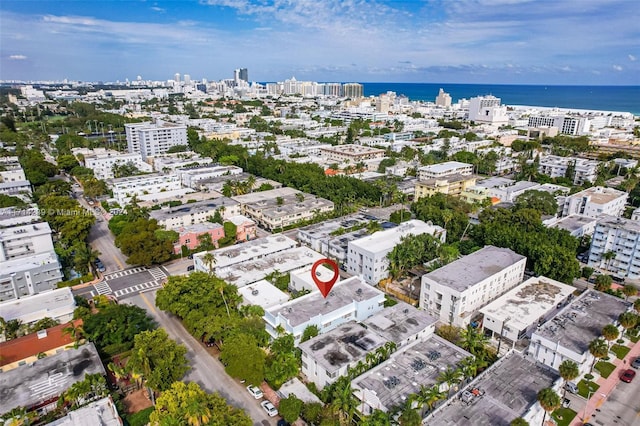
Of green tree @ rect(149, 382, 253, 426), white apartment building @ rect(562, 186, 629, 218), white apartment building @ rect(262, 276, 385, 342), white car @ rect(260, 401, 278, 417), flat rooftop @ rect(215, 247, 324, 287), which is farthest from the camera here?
white apartment building @ rect(562, 186, 629, 218)

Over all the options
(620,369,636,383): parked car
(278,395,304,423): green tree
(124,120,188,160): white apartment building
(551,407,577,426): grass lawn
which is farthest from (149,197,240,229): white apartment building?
(124,120,188,160): white apartment building

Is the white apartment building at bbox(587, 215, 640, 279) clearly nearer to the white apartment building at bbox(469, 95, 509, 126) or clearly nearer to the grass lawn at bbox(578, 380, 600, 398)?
the grass lawn at bbox(578, 380, 600, 398)

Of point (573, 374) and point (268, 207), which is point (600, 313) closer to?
point (573, 374)

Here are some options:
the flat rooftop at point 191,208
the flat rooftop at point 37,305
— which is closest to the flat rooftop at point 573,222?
the flat rooftop at point 191,208

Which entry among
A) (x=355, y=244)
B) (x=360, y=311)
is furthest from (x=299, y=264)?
(x=360, y=311)

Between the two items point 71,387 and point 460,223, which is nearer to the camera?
point 71,387

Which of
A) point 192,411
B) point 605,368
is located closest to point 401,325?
point 605,368

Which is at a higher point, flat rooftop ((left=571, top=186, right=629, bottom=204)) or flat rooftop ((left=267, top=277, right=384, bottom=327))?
flat rooftop ((left=571, top=186, right=629, bottom=204))
